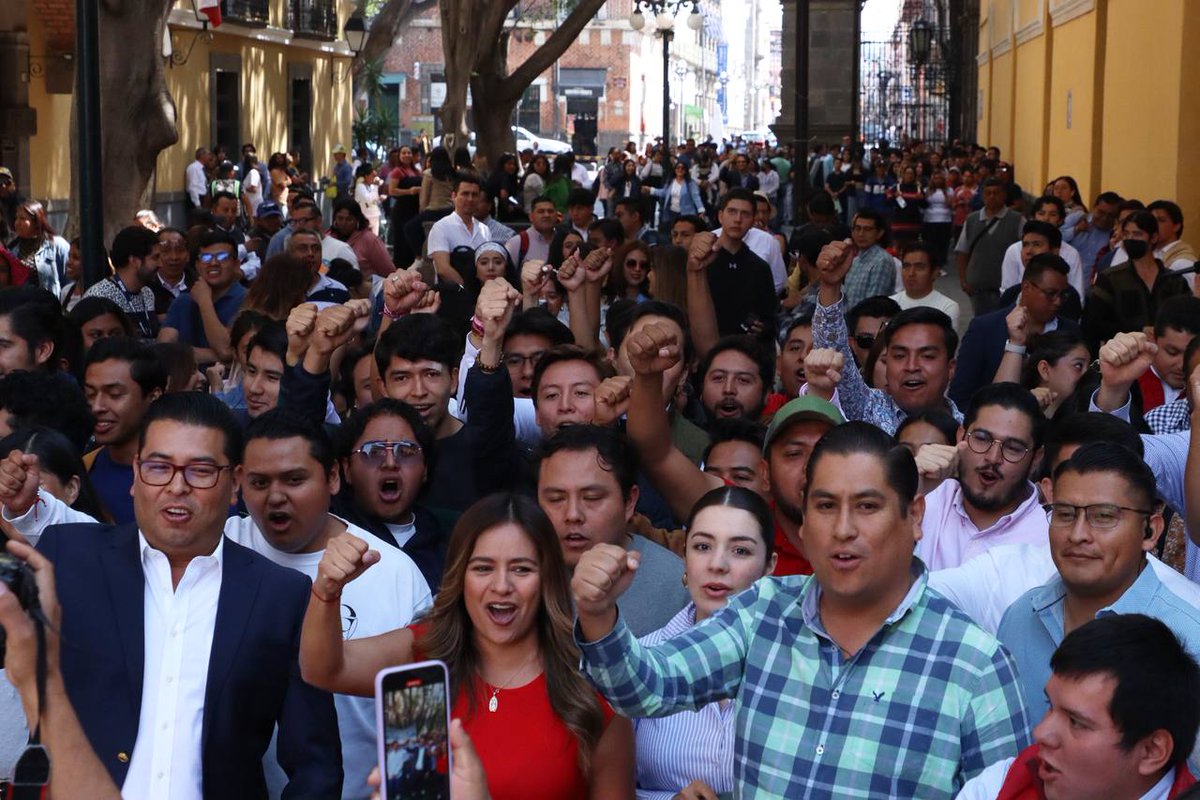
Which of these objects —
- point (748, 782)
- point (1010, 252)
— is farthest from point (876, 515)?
point (1010, 252)

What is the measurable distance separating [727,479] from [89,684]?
281cm

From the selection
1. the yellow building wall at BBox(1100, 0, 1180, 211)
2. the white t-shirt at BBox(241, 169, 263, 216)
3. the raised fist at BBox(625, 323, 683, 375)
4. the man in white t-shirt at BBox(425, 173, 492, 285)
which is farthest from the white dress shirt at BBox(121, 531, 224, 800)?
the white t-shirt at BBox(241, 169, 263, 216)

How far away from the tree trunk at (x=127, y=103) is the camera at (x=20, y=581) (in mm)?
10743

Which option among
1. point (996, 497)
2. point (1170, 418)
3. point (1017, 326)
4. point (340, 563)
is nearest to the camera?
point (340, 563)

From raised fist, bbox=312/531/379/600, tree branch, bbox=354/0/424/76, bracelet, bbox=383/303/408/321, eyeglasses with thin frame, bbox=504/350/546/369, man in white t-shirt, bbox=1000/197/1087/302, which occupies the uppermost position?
tree branch, bbox=354/0/424/76

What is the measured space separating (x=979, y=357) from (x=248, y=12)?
23.5 meters

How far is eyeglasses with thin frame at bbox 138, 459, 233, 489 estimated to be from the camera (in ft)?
14.6

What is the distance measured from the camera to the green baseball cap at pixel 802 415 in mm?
5914

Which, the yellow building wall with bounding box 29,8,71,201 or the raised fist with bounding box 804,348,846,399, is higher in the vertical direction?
the yellow building wall with bounding box 29,8,71,201

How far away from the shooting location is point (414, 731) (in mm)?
3203

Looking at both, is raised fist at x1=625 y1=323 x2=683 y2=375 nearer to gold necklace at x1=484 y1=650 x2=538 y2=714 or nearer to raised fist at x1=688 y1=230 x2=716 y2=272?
gold necklace at x1=484 y1=650 x2=538 y2=714

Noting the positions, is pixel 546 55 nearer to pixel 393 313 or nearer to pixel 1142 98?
pixel 1142 98

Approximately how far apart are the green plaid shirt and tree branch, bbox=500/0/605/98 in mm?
22635

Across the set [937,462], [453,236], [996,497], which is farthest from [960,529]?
[453,236]
